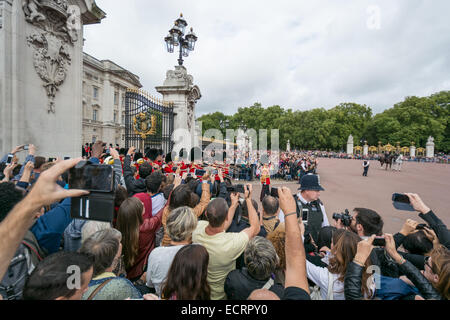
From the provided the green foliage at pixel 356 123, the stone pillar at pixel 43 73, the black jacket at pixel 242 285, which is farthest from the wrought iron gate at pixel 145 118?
the green foliage at pixel 356 123

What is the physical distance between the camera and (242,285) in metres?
1.78

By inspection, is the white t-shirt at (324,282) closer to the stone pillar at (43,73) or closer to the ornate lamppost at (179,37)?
the stone pillar at (43,73)

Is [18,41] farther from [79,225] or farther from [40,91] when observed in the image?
[79,225]

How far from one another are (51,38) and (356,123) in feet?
247

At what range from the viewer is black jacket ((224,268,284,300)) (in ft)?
5.75

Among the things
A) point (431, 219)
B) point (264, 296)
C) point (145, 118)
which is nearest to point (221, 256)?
point (264, 296)

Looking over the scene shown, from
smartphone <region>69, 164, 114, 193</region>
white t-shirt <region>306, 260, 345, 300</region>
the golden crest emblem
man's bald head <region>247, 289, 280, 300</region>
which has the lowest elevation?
white t-shirt <region>306, 260, 345, 300</region>

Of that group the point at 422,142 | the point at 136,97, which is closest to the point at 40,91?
the point at 136,97

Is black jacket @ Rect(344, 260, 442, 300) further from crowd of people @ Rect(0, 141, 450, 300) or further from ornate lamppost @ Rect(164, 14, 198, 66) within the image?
ornate lamppost @ Rect(164, 14, 198, 66)

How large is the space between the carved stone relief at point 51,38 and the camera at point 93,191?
7015 millimetres

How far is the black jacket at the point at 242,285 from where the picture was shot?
1.75 metres

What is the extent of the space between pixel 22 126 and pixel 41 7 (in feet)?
11.1

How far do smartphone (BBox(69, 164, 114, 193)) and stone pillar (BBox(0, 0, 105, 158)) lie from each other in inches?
246

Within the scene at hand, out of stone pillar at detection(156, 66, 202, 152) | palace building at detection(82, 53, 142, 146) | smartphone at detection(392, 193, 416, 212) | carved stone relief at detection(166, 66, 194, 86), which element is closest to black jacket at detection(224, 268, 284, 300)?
smartphone at detection(392, 193, 416, 212)
